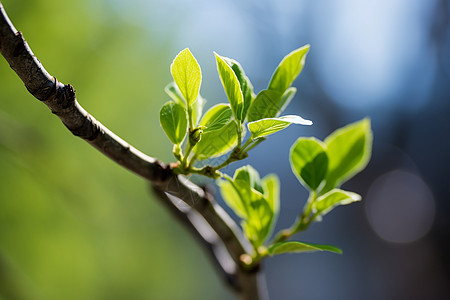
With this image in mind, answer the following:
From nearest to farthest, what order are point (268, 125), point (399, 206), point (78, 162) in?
point (268, 125), point (78, 162), point (399, 206)

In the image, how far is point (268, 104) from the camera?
0.62ft

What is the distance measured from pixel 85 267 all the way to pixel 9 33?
1.05 metres

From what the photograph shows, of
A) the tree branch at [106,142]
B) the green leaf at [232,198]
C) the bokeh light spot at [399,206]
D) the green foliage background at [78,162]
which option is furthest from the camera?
the bokeh light spot at [399,206]

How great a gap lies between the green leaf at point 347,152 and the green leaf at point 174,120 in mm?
93

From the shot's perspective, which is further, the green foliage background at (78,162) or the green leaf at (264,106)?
the green foliage background at (78,162)

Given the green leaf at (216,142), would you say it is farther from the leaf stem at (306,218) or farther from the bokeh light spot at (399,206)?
the bokeh light spot at (399,206)

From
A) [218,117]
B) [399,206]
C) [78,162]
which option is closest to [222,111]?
[218,117]

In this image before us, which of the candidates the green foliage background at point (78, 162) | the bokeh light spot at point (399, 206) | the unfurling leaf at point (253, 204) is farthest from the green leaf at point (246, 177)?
the bokeh light spot at point (399, 206)

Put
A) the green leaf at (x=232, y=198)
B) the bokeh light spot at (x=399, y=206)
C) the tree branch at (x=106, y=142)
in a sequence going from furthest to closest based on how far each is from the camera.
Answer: the bokeh light spot at (x=399, y=206) < the green leaf at (x=232, y=198) < the tree branch at (x=106, y=142)

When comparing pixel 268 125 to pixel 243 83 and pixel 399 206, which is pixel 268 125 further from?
pixel 399 206

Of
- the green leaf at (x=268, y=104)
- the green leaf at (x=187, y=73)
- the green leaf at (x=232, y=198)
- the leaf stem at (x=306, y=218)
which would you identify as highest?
the green leaf at (x=187, y=73)

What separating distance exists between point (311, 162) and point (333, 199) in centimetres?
2

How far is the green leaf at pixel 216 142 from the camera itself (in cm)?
18

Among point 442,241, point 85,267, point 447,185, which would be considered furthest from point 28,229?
point 447,185
